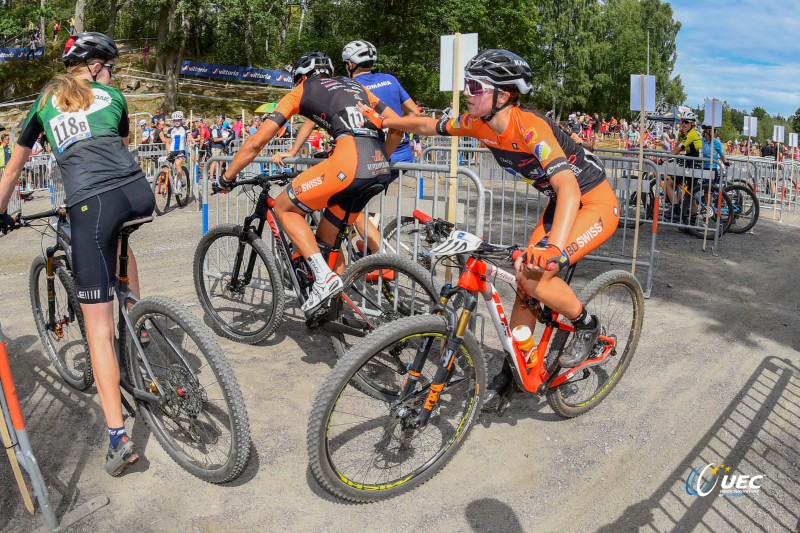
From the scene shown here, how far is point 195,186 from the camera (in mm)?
16078

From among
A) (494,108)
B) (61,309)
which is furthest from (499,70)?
(61,309)

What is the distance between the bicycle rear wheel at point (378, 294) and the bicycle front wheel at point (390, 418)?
685 mm

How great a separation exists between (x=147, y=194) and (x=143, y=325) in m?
0.73

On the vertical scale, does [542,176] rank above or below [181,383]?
above

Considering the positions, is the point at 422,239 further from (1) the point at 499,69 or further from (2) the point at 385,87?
(2) the point at 385,87

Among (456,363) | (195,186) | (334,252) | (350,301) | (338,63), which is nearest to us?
(456,363)

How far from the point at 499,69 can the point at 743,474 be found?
8.65ft

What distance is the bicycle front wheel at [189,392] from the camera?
332cm

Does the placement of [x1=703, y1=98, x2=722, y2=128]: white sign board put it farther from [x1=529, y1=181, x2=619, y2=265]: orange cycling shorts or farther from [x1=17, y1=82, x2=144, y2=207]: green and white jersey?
[x1=17, y1=82, x2=144, y2=207]: green and white jersey

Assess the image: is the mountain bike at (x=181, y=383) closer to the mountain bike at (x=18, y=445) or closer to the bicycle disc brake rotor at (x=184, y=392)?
the bicycle disc brake rotor at (x=184, y=392)

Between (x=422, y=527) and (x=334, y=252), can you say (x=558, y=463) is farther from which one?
(x=334, y=252)

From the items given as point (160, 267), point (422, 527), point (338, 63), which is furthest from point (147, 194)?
point (338, 63)

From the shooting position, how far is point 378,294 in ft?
15.5

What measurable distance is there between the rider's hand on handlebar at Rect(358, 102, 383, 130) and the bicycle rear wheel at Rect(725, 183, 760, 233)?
357 inches
